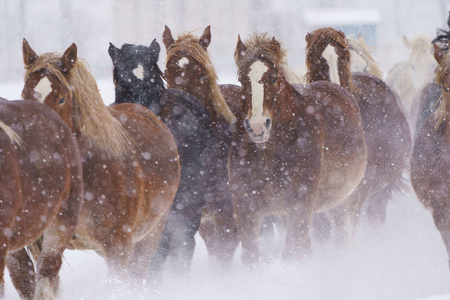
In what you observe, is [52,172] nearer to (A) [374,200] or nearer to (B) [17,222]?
(B) [17,222]

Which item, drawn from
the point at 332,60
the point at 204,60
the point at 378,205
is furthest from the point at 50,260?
the point at 378,205

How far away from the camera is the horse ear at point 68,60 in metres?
4.11

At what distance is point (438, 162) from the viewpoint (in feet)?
16.4

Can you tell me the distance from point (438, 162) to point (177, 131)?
6.80ft

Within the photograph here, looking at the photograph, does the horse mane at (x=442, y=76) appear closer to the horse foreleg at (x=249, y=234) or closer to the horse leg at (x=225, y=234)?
the horse foreleg at (x=249, y=234)

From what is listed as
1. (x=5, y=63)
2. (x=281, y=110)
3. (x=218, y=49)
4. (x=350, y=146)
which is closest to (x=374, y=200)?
(x=350, y=146)

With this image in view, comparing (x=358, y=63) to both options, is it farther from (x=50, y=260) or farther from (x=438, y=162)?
(x=50, y=260)

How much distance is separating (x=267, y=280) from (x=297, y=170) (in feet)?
2.94

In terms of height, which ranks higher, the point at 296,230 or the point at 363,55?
the point at 363,55

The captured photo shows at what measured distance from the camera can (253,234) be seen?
5.34m

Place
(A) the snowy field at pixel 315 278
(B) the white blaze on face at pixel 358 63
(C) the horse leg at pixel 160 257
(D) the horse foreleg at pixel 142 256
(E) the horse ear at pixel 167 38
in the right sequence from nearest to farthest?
(D) the horse foreleg at pixel 142 256
(A) the snowy field at pixel 315 278
(C) the horse leg at pixel 160 257
(E) the horse ear at pixel 167 38
(B) the white blaze on face at pixel 358 63

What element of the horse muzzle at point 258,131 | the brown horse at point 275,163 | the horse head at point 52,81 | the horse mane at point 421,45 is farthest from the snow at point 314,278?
the horse mane at point 421,45

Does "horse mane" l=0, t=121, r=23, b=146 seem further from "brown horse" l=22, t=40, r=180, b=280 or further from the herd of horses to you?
"brown horse" l=22, t=40, r=180, b=280

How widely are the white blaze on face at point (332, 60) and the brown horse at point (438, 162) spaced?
5.20 ft
